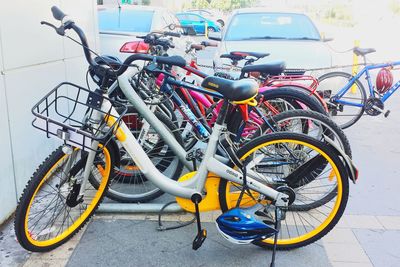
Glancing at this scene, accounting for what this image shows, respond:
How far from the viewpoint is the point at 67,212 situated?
3.01 m

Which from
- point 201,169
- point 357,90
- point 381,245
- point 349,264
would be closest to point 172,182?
point 201,169

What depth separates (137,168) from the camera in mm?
3236

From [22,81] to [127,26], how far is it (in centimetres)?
276

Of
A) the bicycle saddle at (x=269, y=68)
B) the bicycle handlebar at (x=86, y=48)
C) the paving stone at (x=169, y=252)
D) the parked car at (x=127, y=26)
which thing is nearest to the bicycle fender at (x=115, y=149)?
the bicycle handlebar at (x=86, y=48)

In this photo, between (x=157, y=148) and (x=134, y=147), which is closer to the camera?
(x=134, y=147)

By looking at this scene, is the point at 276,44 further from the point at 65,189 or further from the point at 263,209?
the point at 65,189

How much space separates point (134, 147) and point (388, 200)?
2398 mm

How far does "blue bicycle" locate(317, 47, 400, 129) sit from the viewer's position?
5.74 metres

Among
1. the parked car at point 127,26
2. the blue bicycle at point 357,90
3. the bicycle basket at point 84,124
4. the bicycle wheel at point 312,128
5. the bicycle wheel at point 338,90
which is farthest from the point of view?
the bicycle wheel at point 338,90

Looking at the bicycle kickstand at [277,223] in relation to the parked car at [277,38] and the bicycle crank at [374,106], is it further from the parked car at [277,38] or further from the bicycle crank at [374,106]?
the bicycle crank at [374,106]

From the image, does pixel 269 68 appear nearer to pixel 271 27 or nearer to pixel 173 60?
pixel 173 60

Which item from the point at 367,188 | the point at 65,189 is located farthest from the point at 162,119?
the point at 367,188

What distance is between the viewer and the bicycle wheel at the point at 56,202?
2455 millimetres

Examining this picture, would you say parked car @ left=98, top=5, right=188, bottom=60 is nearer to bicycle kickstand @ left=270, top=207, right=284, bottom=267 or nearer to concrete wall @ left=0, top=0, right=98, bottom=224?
concrete wall @ left=0, top=0, right=98, bottom=224
